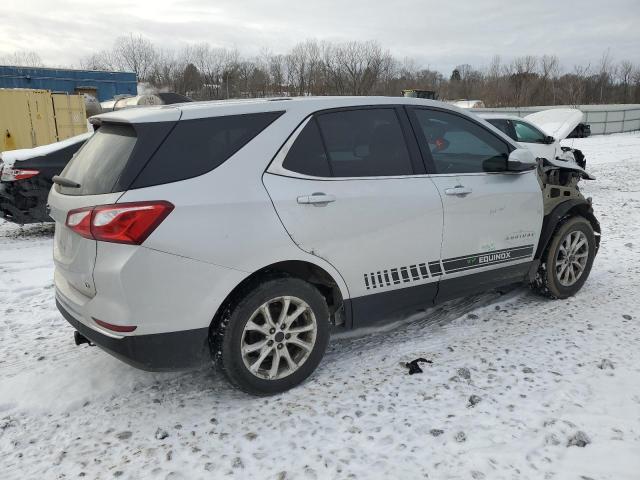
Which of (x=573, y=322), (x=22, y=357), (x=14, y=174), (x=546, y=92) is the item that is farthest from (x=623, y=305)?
(x=546, y=92)

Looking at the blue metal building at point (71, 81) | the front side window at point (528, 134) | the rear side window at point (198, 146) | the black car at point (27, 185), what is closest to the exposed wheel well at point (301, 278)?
the rear side window at point (198, 146)

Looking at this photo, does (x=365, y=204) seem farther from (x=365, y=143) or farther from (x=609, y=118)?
(x=609, y=118)

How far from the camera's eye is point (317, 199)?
3.12 m

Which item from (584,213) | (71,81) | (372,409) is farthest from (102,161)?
(71,81)

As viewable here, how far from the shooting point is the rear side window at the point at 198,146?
2.76m

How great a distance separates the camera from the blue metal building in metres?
34.8

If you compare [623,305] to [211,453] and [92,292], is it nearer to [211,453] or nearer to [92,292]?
[211,453]

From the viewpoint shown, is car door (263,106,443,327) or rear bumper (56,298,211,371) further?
car door (263,106,443,327)

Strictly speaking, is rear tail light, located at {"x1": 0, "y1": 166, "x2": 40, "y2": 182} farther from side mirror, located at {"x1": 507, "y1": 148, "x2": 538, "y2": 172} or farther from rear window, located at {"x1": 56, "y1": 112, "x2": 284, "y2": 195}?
side mirror, located at {"x1": 507, "y1": 148, "x2": 538, "y2": 172}

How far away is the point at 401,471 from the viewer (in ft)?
8.25

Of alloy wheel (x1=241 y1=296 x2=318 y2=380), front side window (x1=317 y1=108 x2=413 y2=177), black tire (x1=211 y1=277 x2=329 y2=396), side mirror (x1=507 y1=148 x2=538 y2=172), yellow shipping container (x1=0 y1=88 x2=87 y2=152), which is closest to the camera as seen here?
black tire (x1=211 y1=277 x2=329 y2=396)

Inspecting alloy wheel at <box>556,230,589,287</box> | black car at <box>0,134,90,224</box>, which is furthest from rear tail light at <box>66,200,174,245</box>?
black car at <box>0,134,90,224</box>

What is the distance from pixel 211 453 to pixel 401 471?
0.98 meters

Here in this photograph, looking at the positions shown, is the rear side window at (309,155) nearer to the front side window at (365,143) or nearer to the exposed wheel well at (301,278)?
the front side window at (365,143)
